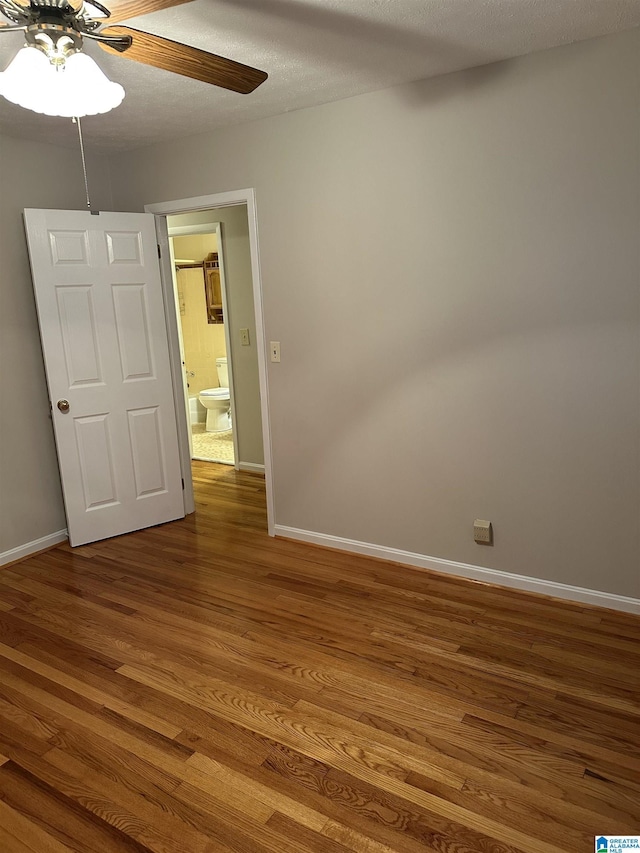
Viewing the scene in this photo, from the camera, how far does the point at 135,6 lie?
149 centimetres

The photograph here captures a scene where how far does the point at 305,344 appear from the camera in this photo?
11.6ft

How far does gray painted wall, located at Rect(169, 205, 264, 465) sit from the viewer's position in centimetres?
498

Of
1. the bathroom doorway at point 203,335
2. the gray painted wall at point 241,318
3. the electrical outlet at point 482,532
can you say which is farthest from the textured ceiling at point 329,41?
the bathroom doorway at point 203,335

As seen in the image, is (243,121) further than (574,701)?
Yes

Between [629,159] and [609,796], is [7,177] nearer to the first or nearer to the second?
[629,159]

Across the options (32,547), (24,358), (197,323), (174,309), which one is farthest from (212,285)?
(32,547)

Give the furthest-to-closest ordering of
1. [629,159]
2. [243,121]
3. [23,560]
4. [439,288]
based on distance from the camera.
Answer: [23,560], [243,121], [439,288], [629,159]

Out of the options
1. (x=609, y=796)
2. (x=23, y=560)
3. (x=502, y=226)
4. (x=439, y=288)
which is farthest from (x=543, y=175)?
(x=23, y=560)

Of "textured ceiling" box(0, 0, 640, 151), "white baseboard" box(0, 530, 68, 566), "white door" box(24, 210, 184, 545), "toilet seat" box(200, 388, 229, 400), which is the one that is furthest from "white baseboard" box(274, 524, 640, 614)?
"toilet seat" box(200, 388, 229, 400)

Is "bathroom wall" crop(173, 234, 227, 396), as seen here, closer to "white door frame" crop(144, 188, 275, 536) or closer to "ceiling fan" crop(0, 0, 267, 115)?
"white door frame" crop(144, 188, 275, 536)

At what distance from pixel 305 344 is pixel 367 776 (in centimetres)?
228

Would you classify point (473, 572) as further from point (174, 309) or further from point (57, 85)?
point (57, 85)

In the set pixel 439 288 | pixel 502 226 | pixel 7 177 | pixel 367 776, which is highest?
pixel 7 177

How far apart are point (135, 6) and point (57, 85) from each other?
28 cm
